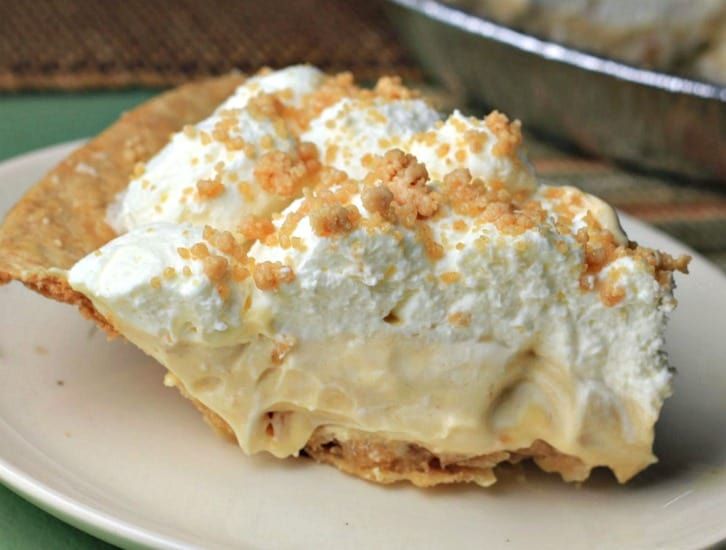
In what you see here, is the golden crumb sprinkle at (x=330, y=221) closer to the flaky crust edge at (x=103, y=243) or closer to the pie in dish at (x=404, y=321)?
the pie in dish at (x=404, y=321)

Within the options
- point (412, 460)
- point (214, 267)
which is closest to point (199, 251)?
point (214, 267)

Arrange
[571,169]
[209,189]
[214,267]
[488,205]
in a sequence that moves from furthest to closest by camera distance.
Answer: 1. [571,169]
2. [209,189]
3. [488,205]
4. [214,267]

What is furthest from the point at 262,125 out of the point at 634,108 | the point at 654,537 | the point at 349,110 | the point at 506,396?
the point at 634,108

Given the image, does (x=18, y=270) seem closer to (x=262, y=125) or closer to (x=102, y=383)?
(x=102, y=383)

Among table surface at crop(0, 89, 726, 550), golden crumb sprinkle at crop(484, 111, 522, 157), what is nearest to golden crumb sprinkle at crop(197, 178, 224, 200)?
golden crumb sprinkle at crop(484, 111, 522, 157)

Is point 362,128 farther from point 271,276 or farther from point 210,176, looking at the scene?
point 271,276

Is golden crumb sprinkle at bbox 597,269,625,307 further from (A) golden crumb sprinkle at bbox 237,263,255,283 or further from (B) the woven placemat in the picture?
(B) the woven placemat
